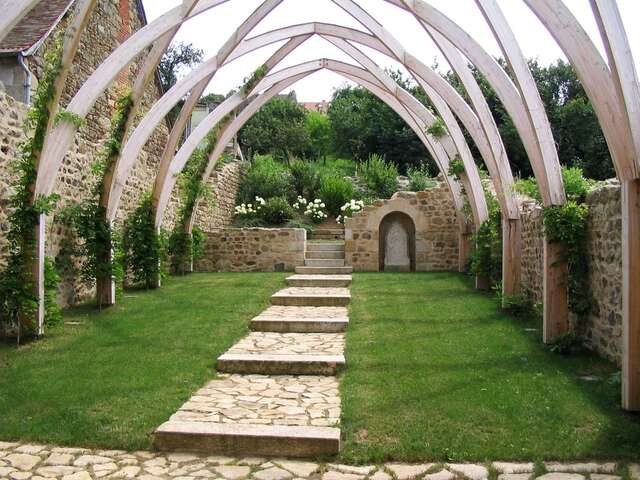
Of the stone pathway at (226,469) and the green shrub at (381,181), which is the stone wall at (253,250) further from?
the stone pathway at (226,469)

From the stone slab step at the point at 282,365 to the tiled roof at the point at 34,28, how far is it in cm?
834

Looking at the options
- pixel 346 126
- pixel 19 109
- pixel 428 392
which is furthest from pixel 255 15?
pixel 346 126

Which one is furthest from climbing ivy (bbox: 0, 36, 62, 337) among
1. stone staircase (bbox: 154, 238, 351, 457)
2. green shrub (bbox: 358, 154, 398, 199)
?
green shrub (bbox: 358, 154, 398, 199)

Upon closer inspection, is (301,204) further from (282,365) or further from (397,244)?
(282,365)

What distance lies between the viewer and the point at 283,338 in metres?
Result: 7.22

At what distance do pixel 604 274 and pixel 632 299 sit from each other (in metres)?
1.35

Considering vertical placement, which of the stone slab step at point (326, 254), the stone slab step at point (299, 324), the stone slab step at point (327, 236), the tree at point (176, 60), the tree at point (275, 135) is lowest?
the stone slab step at point (299, 324)

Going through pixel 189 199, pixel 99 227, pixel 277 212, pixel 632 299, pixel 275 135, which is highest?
pixel 275 135

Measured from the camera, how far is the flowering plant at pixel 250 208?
17.9 m

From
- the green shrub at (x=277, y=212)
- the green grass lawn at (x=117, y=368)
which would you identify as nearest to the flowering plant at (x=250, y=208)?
the green shrub at (x=277, y=212)

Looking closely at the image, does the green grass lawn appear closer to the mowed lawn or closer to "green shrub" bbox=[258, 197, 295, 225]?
the mowed lawn

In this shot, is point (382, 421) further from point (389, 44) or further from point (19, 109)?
point (389, 44)

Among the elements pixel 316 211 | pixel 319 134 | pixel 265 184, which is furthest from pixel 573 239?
pixel 319 134

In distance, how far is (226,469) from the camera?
3.62 m
